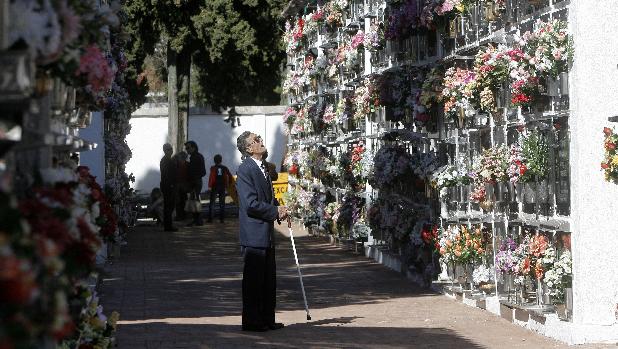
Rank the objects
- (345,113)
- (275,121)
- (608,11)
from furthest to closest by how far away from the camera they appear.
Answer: (275,121) → (345,113) → (608,11)

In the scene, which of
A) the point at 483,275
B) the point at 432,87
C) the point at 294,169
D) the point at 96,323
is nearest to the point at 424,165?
the point at 432,87

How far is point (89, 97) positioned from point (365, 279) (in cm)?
1156

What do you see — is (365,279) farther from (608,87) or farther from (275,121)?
(275,121)

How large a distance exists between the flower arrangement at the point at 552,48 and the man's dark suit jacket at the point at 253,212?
2.81 m

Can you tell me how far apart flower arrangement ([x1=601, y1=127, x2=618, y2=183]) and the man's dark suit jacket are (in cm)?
321

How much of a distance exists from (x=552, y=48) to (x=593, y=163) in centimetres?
107

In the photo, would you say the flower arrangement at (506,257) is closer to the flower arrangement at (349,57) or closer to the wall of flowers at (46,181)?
the wall of flowers at (46,181)

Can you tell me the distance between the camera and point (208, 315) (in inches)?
586

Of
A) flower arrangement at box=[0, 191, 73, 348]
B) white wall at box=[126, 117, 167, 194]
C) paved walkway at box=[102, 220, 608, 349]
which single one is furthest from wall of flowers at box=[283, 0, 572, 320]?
white wall at box=[126, 117, 167, 194]

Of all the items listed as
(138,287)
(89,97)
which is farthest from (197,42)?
(89,97)

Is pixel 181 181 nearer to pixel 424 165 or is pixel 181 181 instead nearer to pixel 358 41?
pixel 358 41

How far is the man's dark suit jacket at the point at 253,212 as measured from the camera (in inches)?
527

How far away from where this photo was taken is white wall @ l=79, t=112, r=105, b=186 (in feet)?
59.2

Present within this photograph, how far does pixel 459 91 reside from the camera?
1512 centimetres
